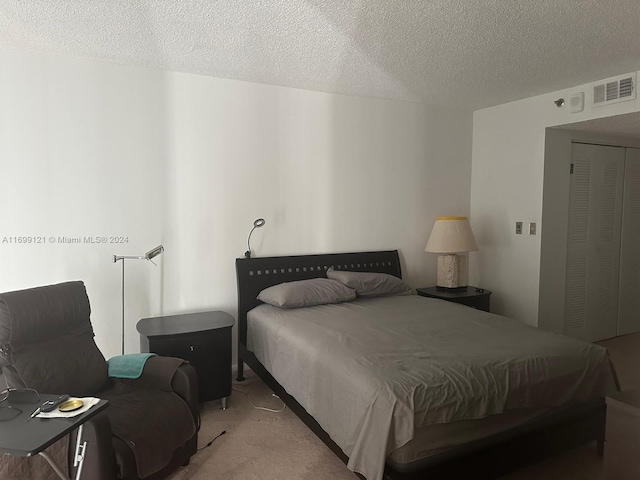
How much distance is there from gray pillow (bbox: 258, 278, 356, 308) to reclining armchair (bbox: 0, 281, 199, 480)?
1.04 metres

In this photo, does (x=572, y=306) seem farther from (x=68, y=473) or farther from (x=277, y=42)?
(x=68, y=473)

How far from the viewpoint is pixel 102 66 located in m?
3.16

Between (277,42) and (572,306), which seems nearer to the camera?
(277,42)

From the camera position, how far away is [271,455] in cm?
252

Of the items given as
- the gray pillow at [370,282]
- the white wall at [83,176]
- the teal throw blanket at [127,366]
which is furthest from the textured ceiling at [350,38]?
the teal throw blanket at [127,366]

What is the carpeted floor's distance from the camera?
2328mm

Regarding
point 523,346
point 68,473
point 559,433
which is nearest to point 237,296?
point 68,473

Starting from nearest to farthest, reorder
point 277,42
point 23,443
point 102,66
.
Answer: point 23,443 < point 277,42 < point 102,66

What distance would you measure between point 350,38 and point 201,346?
217 centimetres

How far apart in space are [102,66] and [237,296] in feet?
6.50

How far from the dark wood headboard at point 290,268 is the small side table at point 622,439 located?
2.45 m

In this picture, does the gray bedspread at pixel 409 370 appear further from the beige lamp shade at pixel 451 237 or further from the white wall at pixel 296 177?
the beige lamp shade at pixel 451 237

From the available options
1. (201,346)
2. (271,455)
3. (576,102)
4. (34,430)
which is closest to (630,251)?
(576,102)

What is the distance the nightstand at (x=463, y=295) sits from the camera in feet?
13.1
